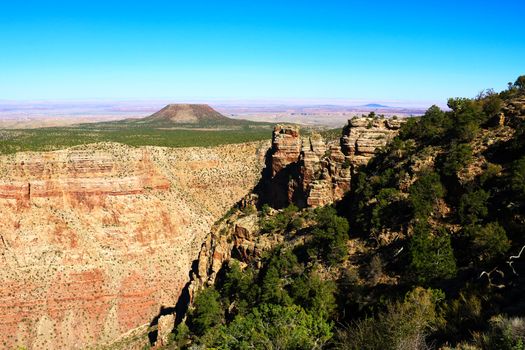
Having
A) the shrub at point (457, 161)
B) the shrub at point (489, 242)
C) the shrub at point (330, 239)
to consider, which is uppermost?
the shrub at point (457, 161)

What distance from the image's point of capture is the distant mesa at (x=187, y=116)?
143 meters

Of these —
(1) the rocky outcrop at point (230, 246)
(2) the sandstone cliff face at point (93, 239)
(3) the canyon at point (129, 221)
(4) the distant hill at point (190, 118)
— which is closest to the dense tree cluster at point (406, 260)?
(1) the rocky outcrop at point (230, 246)

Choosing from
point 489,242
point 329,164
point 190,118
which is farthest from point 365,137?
point 190,118

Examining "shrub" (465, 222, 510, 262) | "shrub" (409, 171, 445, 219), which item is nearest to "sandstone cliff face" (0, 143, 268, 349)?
"shrub" (409, 171, 445, 219)

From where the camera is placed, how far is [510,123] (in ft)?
90.9

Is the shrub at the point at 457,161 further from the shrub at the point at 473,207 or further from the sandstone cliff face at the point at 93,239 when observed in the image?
the sandstone cliff face at the point at 93,239

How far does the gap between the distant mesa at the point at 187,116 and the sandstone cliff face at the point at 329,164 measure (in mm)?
106152

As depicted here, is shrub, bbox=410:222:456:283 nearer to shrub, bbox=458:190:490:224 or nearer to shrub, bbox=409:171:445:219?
shrub, bbox=458:190:490:224

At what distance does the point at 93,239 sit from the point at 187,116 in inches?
3967

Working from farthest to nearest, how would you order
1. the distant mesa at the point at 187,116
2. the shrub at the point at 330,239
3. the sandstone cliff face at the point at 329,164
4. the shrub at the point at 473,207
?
the distant mesa at the point at 187,116, the sandstone cliff face at the point at 329,164, the shrub at the point at 330,239, the shrub at the point at 473,207

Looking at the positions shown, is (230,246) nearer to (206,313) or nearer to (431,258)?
(206,313)

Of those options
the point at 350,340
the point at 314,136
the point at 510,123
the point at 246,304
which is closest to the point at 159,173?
the point at 314,136

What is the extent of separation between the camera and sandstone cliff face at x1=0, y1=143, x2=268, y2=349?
149 feet

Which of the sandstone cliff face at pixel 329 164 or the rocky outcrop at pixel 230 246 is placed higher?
the sandstone cliff face at pixel 329 164
